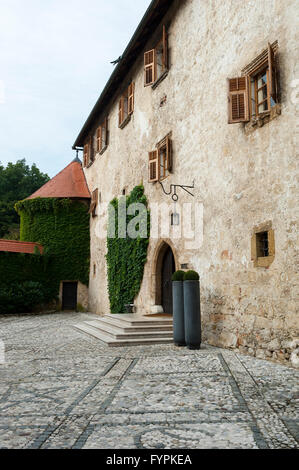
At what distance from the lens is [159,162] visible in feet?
38.2

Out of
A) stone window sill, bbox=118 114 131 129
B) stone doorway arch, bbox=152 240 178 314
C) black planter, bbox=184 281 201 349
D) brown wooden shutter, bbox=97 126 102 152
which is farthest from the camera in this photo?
brown wooden shutter, bbox=97 126 102 152

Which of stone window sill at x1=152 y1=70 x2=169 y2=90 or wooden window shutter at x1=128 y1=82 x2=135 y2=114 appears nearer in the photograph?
stone window sill at x1=152 y1=70 x2=169 y2=90

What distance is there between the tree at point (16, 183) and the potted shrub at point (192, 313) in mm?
30138

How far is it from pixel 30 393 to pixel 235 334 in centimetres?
414

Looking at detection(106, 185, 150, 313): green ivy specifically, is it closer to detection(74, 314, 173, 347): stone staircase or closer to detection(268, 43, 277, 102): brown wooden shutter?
detection(74, 314, 173, 347): stone staircase

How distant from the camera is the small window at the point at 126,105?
14.2 meters

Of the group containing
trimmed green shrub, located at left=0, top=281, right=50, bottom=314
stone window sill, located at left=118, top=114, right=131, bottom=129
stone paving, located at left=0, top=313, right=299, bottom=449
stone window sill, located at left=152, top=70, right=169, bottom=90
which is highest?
stone window sill, located at left=152, top=70, right=169, bottom=90

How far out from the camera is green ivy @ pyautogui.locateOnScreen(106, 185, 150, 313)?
1272 centimetres

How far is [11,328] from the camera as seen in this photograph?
12484 mm

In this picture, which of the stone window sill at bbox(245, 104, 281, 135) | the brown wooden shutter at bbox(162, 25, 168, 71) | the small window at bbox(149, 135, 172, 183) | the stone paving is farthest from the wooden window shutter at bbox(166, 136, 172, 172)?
the stone paving

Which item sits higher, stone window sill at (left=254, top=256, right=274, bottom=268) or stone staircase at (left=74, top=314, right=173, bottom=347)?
stone window sill at (left=254, top=256, right=274, bottom=268)

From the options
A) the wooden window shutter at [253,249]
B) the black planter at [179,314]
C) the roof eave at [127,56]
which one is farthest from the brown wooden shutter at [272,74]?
the roof eave at [127,56]

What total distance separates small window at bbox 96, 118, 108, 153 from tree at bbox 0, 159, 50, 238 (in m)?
19.0
